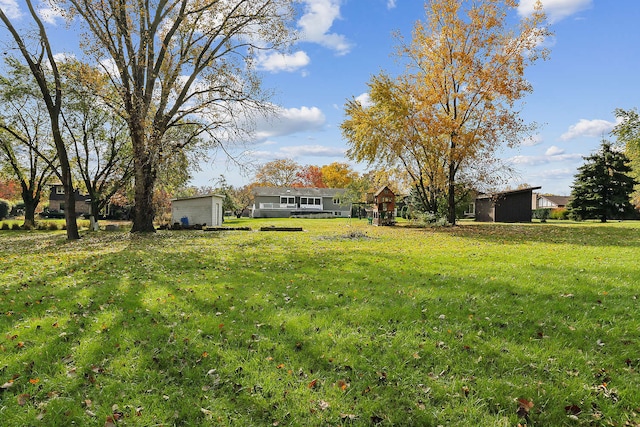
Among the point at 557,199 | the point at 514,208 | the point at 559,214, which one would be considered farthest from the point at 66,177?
the point at 557,199

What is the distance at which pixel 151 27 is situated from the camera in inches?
705

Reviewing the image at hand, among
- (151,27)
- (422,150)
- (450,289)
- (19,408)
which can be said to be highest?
(151,27)

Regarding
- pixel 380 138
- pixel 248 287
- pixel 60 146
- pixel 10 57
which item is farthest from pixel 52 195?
pixel 248 287

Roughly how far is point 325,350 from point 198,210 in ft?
97.3

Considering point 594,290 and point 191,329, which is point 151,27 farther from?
point 594,290

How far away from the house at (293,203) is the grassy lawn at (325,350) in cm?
5013

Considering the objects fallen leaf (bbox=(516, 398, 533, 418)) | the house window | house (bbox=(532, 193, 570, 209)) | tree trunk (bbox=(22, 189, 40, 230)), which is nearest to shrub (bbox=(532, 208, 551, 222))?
house (bbox=(532, 193, 570, 209))

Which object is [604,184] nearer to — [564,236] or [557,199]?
[564,236]

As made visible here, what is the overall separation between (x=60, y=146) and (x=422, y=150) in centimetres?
2148

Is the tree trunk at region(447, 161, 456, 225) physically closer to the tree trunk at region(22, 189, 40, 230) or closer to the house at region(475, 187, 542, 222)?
the house at region(475, 187, 542, 222)

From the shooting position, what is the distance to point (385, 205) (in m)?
29.1

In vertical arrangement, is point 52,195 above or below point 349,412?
above

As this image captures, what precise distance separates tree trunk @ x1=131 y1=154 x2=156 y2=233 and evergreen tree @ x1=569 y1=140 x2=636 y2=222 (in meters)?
37.8

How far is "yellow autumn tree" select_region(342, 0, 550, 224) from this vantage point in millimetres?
21688
